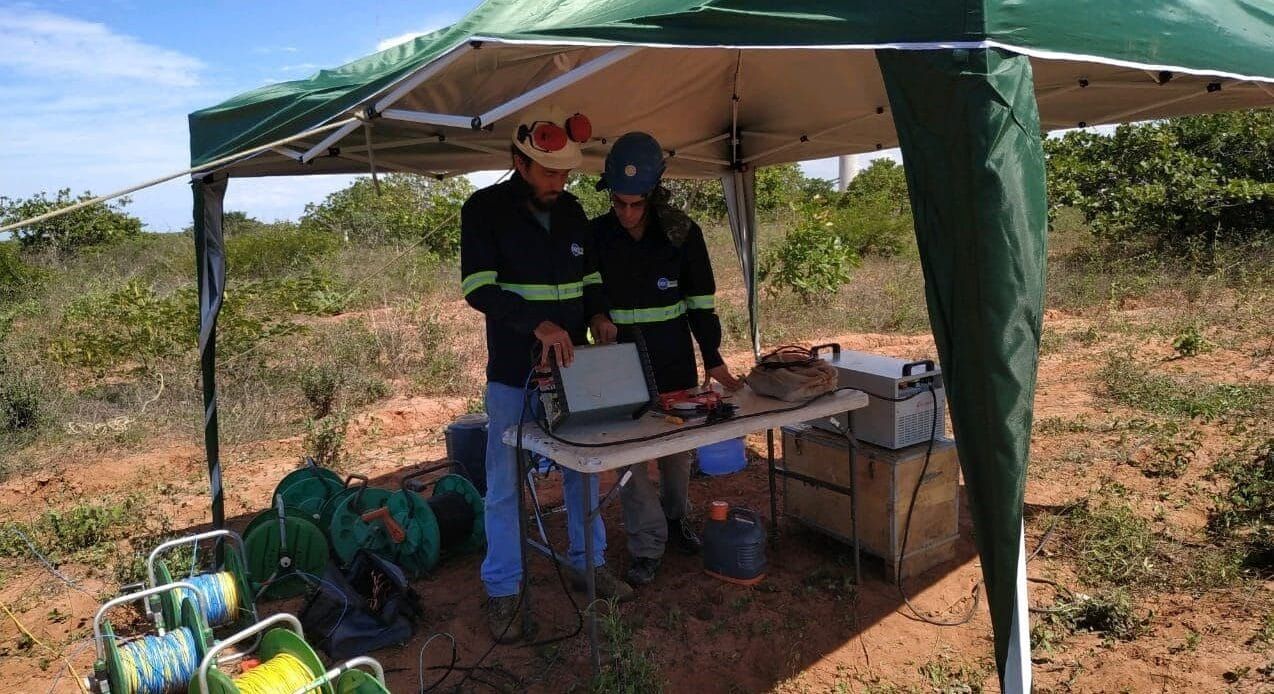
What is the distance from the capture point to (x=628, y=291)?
3.89m

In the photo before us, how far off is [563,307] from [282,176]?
1962mm

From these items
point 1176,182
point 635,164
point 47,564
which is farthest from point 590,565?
point 1176,182

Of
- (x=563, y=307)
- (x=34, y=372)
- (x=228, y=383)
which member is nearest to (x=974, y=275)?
(x=563, y=307)

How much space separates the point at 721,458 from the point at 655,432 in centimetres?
268

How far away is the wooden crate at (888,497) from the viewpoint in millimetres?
3900

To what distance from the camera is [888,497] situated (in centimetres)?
389

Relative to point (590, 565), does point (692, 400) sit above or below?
above

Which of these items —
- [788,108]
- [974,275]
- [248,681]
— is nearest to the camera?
[974,275]

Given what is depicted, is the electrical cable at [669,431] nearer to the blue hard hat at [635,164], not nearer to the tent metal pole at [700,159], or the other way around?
the blue hard hat at [635,164]

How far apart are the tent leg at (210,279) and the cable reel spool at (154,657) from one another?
4.39 feet

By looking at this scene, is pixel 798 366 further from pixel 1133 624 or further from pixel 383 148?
pixel 383 148

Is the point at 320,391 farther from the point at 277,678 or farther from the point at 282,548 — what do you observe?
the point at 277,678

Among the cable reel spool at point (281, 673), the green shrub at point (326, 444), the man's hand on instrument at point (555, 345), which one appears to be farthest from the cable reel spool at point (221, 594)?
the green shrub at point (326, 444)

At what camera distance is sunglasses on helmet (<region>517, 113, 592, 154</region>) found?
3.26m
